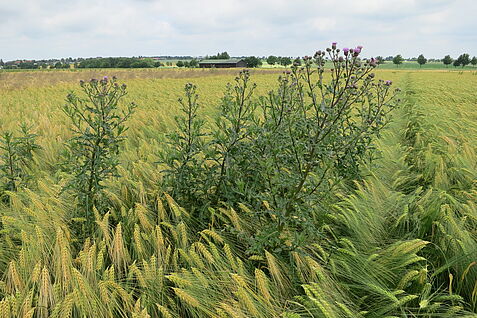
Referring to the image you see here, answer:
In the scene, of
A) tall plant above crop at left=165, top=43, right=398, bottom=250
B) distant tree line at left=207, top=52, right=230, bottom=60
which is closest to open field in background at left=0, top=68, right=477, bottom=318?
tall plant above crop at left=165, top=43, right=398, bottom=250

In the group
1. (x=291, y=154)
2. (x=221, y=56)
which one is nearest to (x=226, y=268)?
(x=291, y=154)

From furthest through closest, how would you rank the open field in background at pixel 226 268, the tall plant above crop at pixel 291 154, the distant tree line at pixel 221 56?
the distant tree line at pixel 221 56, the tall plant above crop at pixel 291 154, the open field in background at pixel 226 268

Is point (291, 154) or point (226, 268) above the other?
point (291, 154)

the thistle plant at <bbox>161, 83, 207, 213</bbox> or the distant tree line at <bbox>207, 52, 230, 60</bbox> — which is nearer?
the thistle plant at <bbox>161, 83, 207, 213</bbox>

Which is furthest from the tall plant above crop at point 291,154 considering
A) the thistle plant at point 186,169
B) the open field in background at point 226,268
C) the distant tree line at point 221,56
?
the distant tree line at point 221,56

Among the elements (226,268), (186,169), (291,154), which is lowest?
(226,268)

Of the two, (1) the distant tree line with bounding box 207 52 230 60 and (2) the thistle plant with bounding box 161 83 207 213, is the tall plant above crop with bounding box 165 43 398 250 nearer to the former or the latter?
(2) the thistle plant with bounding box 161 83 207 213

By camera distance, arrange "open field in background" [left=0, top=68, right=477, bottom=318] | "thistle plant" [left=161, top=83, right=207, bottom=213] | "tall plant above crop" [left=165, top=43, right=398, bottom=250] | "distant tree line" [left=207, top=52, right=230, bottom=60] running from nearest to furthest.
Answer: "open field in background" [left=0, top=68, right=477, bottom=318] → "tall plant above crop" [left=165, top=43, right=398, bottom=250] → "thistle plant" [left=161, top=83, right=207, bottom=213] → "distant tree line" [left=207, top=52, right=230, bottom=60]

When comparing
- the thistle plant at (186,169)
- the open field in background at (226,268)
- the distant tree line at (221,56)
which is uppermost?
the distant tree line at (221,56)

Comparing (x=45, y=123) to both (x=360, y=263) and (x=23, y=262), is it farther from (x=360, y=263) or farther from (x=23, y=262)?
(x=360, y=263)

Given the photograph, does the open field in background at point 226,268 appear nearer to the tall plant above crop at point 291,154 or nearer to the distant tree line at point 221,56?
the tall plant above crop at point 291,154

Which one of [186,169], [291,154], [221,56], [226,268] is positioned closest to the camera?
[226,268]

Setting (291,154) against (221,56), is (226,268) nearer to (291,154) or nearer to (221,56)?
(291,154)

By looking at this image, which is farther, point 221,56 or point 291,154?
point 221,56
